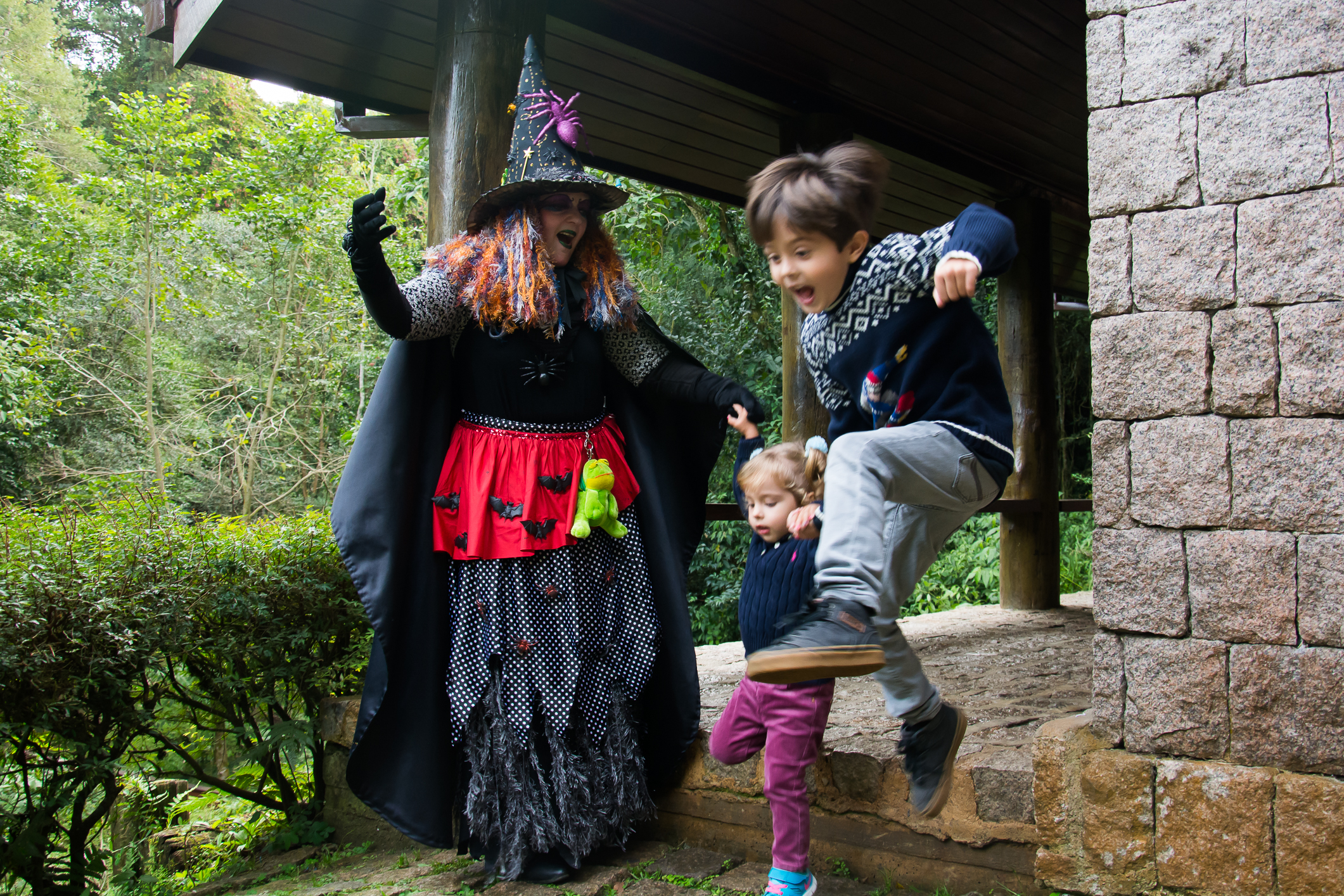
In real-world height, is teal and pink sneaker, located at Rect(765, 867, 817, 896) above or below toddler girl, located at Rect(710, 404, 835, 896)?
below

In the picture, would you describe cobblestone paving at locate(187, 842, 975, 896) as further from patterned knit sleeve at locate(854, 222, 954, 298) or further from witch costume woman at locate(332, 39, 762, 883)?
patterned knit sleeve at locate(854, 222, 954, 298)

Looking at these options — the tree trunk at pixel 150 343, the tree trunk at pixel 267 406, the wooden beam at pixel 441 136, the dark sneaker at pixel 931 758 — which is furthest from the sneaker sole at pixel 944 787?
the tree trunk at pixel 267 406

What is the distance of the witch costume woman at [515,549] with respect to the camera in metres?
2.72

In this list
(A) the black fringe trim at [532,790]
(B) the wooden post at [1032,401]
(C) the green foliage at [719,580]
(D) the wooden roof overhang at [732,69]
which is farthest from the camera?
(C) the green foliage at [719,580]

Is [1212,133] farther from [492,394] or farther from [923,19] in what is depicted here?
[923,19]

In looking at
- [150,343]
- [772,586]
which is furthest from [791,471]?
[150,343]

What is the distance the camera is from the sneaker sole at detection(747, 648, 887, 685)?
164 cm

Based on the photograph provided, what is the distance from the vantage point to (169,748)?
3.38 m

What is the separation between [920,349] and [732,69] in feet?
8.92

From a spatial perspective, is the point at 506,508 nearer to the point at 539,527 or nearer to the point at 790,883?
the point at 539,527

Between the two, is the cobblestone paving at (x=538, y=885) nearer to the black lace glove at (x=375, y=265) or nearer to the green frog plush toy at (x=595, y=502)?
the green frog plush toy at (x=595, y=502)

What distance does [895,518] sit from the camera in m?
2.15

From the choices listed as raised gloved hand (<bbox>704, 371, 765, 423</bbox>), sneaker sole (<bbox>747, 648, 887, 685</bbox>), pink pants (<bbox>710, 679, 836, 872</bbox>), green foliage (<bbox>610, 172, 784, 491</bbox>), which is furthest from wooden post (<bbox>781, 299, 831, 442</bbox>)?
green foliage (<bbox>610, 172, 784, 491</bbox>)

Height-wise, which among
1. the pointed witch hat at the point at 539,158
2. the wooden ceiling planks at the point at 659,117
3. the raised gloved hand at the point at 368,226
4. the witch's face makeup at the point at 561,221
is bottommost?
the raised gloved hand at the point at 368,226
